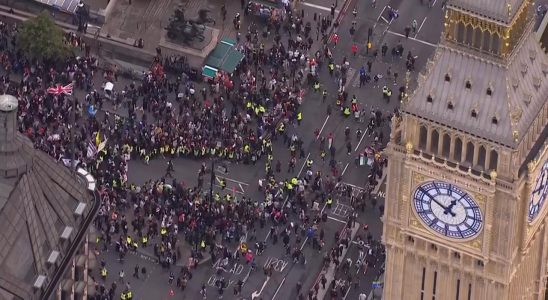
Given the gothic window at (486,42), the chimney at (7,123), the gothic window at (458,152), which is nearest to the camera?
the chimney at (7,123)

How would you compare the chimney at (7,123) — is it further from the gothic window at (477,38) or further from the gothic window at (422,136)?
the gothic window at (477,38)

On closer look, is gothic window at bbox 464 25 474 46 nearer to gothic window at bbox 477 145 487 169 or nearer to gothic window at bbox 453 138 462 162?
gothic window at bbox 453 138 462 162

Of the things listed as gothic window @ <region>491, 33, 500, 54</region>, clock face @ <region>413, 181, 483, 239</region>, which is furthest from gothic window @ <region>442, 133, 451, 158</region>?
gothic window @ <region>491, 33, 500, 54</region>

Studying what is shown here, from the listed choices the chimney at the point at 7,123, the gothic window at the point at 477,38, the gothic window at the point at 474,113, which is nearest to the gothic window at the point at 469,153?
the gothic window at the point at 474,113

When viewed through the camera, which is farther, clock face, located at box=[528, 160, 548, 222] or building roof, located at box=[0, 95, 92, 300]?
clock face, located at box=[528, 160, 548, 222]

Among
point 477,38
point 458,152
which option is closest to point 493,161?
point 458,152
